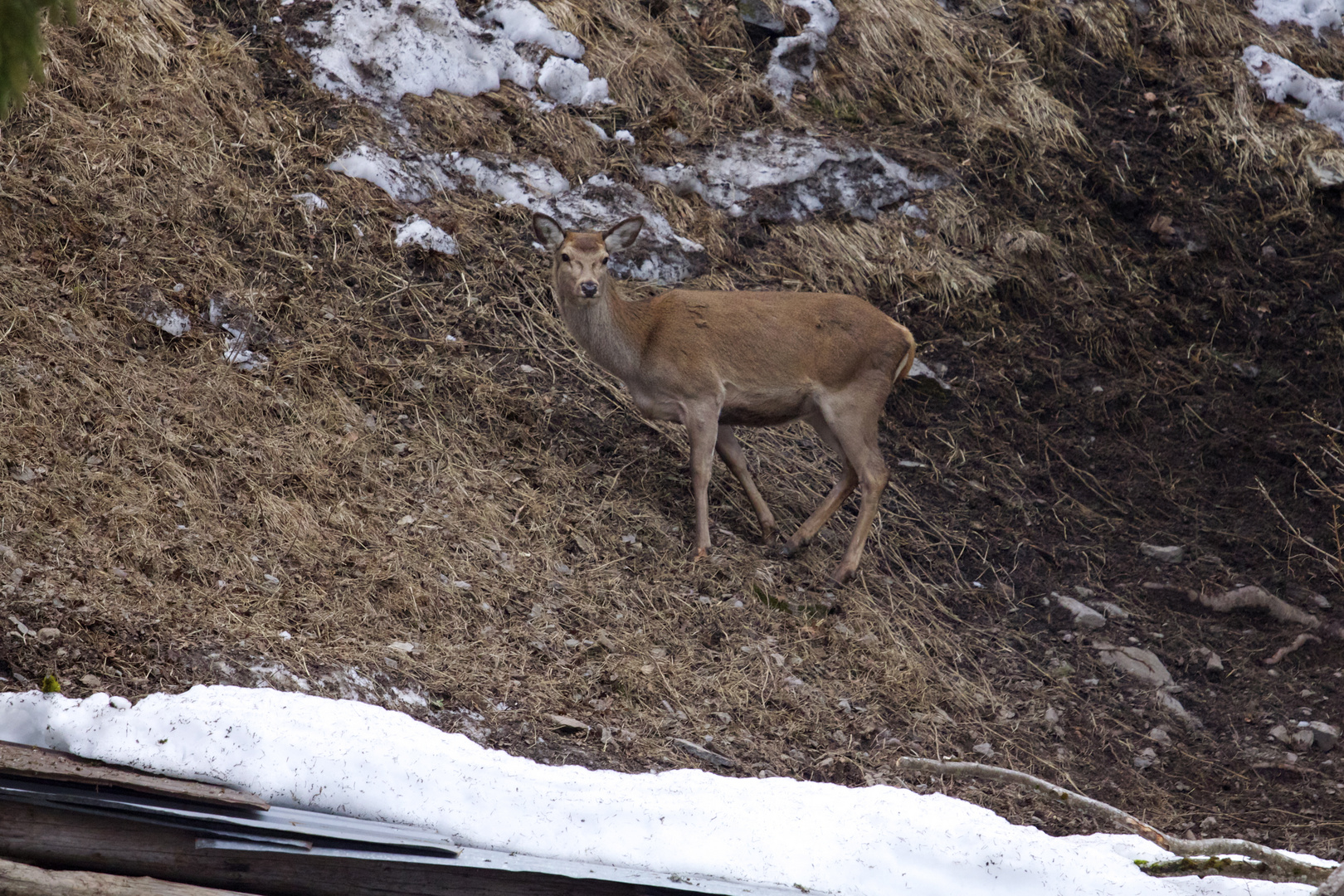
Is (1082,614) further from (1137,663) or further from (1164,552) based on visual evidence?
(1164,552)

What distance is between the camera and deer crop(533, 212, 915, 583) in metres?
7.19

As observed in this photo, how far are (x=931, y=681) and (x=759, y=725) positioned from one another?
1.28 m

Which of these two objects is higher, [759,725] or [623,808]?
[623,808]

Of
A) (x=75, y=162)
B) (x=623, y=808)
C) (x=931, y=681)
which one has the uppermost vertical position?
(x=623, y=808)

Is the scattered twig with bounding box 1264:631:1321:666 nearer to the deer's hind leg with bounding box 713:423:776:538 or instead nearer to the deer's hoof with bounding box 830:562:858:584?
the deer's hoof with bounding box 830:562:858:584

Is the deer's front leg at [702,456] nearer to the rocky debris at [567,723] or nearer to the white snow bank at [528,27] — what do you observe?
the rocky debris at [567,723]

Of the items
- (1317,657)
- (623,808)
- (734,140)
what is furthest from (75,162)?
(1317,657)

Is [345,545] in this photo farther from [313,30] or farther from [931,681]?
[313,30]

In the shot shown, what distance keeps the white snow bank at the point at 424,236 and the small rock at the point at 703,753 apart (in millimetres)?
4155

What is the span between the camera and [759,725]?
5770 millimetres

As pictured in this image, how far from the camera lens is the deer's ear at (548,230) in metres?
7.14

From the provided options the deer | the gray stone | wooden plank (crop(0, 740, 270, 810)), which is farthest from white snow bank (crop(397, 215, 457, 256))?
wooden plank (crop(0, 740, 270, 810))

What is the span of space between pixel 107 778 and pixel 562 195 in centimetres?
652

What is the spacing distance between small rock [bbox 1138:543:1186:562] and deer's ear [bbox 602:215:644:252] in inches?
153
